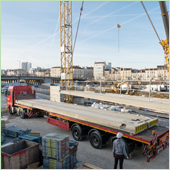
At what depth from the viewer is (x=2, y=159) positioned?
5473 millimetres

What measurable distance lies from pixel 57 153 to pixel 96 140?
103 inches

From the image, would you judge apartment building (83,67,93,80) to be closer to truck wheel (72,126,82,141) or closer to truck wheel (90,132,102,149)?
truck wheel (72,126,82,141)

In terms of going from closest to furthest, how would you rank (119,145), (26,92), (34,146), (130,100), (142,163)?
1. (119,145)
2. (34,146)
3. (142,163)
4. (130,100)
5. (26,92)

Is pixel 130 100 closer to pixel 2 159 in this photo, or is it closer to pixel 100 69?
pixel 2 159

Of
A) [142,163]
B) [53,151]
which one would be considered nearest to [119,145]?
[142,163]

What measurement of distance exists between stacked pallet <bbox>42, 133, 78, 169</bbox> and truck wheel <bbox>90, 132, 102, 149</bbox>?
1.82 meters

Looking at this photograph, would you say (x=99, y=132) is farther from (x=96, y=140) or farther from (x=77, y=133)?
(x=77, y=133)

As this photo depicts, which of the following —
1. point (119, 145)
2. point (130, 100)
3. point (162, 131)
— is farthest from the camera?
point (130, 100)

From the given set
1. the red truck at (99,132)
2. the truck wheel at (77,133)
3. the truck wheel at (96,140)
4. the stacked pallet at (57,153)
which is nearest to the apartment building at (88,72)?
the red truck at (99,132)

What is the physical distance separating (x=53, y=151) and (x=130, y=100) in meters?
4.86

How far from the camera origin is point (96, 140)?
7859 mm

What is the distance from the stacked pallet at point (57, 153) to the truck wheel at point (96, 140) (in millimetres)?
1816

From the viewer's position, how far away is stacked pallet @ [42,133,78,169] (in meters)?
5.72

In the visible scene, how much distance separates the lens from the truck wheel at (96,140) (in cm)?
758
